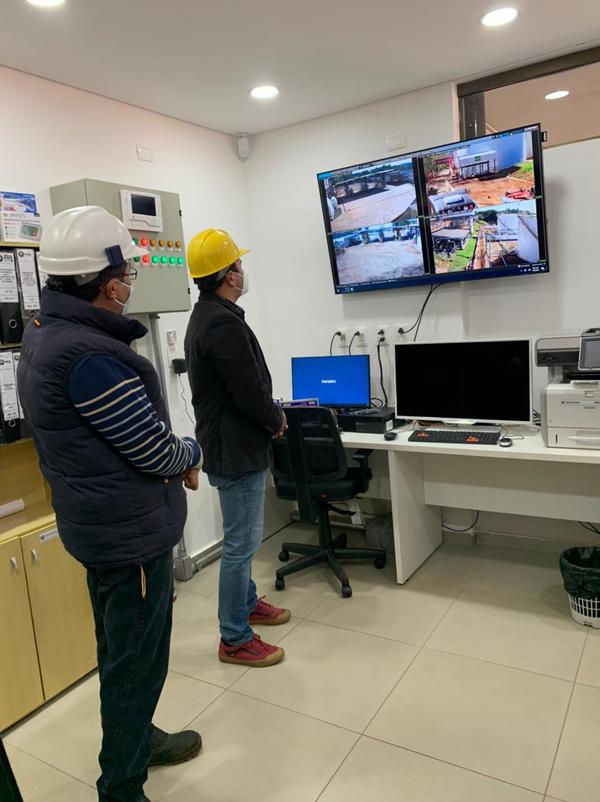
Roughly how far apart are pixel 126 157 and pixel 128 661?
2.61 metres

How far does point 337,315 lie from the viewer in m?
3.82

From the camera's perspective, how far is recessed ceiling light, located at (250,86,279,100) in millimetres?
3100

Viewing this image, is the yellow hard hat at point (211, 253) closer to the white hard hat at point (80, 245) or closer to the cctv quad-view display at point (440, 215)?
the white hard hat at point (80, 245)

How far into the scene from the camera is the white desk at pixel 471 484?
287cm

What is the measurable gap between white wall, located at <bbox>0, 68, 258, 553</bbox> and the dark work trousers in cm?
189

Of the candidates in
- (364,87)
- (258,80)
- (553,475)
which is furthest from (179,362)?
(553,475)

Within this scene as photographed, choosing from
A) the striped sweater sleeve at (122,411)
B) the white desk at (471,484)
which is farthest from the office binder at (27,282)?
the white desk at (471,484)

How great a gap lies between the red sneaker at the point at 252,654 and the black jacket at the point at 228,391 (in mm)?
784

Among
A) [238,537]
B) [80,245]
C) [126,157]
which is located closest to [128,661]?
[238,537]

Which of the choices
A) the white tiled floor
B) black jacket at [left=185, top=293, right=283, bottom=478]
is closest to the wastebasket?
the white tiled floor

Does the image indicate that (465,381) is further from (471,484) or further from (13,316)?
(13,316)

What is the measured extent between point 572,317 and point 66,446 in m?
2.65

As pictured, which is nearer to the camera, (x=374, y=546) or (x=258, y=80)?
(x=258, y=80)

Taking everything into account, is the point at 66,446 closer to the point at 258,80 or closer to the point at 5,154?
the point at 5,154
